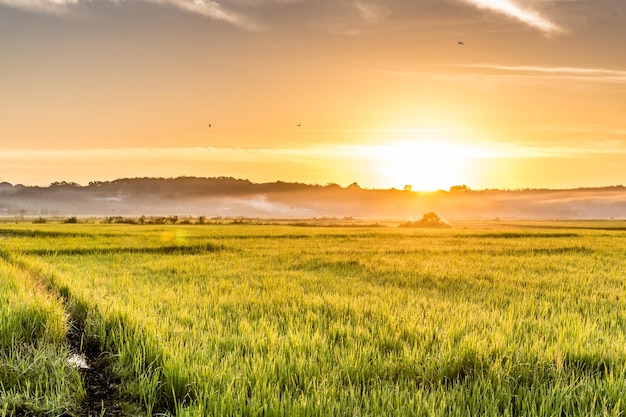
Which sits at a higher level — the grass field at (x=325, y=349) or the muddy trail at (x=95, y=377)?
the grass field at (x=325, y=349)

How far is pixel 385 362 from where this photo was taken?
498 cm

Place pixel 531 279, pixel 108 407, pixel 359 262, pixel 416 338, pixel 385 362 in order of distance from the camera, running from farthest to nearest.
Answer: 1. pixel 359 262
2. pixel 531 279
3. pixel 416 338
4. pixel 385 362
5. pixel 108 407

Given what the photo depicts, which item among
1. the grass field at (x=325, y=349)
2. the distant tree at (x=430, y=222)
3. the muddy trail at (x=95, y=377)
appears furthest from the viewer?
the distant tree at (x=430, y=222)

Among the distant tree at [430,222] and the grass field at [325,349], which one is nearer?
the grass field at [325,349]

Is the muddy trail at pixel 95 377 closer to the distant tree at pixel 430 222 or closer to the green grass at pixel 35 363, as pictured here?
the green grass at pixel 35 363

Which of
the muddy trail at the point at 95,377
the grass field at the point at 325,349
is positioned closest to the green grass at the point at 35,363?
the grass field at the point at 325,349

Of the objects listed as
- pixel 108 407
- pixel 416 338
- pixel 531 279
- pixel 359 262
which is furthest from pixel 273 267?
pixel 108 407

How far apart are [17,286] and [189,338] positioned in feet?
16.6

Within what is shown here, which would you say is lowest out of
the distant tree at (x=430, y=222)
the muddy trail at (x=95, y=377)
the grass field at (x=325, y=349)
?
the distant tree at (x=430, y=222)

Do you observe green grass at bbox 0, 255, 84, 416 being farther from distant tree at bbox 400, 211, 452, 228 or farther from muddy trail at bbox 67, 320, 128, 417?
distant tree at bbox 400, 211, 452, 228

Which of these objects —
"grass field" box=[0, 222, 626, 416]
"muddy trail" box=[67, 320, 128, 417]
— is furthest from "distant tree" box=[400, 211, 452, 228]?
"muddy trail" box=[67, 320, 128, 417]

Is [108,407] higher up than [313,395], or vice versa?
[313,395]

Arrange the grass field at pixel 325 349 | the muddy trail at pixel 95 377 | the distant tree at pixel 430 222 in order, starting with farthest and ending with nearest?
the distant tree at pixel 430 222
the muddy trail at pixel 95 377
the grass field at pixel 325 349

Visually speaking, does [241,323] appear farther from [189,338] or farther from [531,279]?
[531,279]
